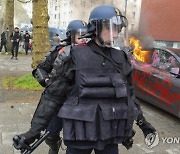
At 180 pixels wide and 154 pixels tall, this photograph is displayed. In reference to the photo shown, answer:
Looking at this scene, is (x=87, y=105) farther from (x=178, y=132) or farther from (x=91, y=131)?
(x=178, y=132)

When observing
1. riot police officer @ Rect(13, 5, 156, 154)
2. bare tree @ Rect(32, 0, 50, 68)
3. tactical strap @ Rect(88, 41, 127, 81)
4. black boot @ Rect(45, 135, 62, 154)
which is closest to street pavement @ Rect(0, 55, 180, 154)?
black boot @ Rect(45, 135, 62, 154)

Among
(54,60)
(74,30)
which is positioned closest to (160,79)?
(74,30)

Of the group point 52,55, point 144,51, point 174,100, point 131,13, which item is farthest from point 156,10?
point 52,55

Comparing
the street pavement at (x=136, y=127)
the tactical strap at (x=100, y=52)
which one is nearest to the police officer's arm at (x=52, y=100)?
the tactical strap at (x=100, y=52)

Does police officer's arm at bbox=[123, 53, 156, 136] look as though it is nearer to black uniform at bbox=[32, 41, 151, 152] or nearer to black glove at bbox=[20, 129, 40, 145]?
black uniform at bbox=[32, 41, 151, 152]

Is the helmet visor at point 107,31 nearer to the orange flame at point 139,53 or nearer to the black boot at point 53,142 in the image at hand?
the black boot at point 53,142

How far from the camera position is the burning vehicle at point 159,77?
598 cm

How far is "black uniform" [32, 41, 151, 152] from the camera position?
2.41 m

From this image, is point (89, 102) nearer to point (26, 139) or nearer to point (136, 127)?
point (26, 139)

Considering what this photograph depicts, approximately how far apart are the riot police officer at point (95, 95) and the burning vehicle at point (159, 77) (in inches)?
138

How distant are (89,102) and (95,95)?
2.7 inches

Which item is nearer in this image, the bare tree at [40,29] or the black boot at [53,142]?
the black boot at [53,142]

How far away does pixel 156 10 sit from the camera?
80.4ft

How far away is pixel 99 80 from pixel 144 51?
5.76m
